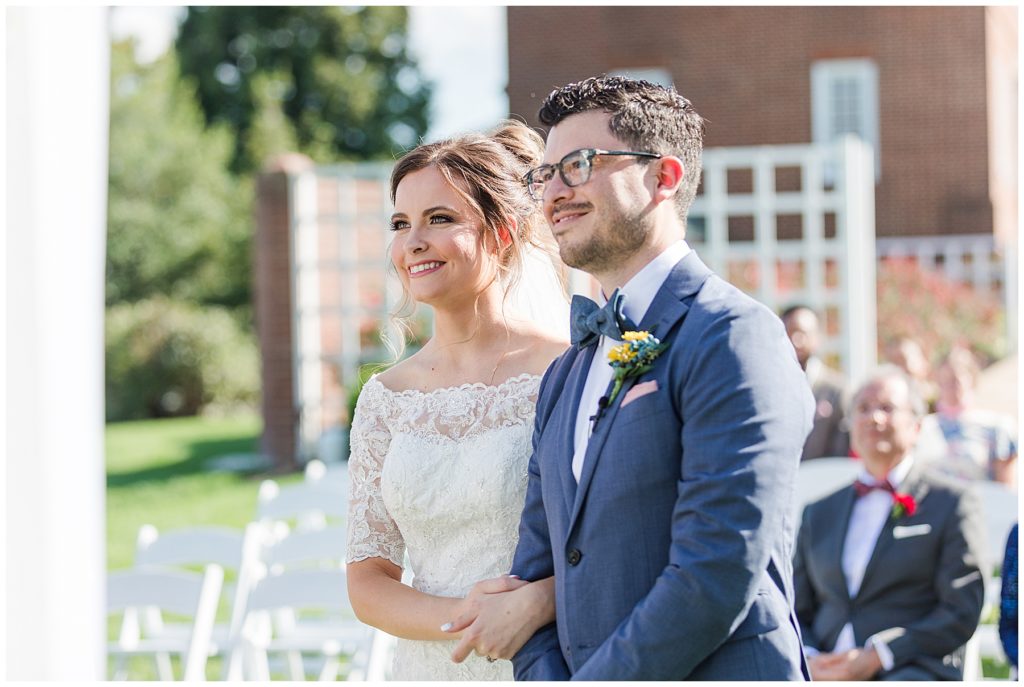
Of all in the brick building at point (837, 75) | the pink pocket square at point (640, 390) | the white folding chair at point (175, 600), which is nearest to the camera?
the pink pocket square at point (640, 390)

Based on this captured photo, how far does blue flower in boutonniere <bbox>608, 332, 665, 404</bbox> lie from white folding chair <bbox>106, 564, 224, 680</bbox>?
9.02ft

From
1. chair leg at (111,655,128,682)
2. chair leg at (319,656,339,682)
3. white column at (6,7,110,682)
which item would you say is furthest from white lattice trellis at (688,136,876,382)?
white column at (6,7,110,682)

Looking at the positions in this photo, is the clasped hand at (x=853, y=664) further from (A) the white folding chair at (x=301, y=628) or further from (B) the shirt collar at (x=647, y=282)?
(B) the shirt collar at (x=647, y=282)

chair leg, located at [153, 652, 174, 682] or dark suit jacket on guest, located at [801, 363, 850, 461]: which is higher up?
dark suit jacket on guest, located at [801, 363, 850, 461]

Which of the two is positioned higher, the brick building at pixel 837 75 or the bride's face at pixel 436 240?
the brick building at pixel 837 75

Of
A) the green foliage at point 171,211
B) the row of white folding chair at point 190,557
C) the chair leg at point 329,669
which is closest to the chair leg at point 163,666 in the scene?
the row of white folding chair at point 190,557

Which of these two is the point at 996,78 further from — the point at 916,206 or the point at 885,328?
the point at 885,328

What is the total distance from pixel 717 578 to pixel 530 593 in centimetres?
49

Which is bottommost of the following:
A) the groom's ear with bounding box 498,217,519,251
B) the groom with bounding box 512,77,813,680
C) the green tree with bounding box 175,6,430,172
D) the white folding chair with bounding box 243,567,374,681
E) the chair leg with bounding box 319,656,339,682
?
the chair leg with bounding box 319,656,339,682

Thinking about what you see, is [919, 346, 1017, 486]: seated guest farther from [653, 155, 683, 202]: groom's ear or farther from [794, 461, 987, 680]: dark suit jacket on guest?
[653, 155, 683, 202]: groom's ear

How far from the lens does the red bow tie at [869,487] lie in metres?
4.43

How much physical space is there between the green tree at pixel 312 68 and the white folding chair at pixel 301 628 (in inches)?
1153

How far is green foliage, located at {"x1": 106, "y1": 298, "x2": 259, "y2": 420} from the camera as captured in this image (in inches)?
1031

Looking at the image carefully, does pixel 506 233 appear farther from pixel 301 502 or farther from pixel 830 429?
pixel 830 429
